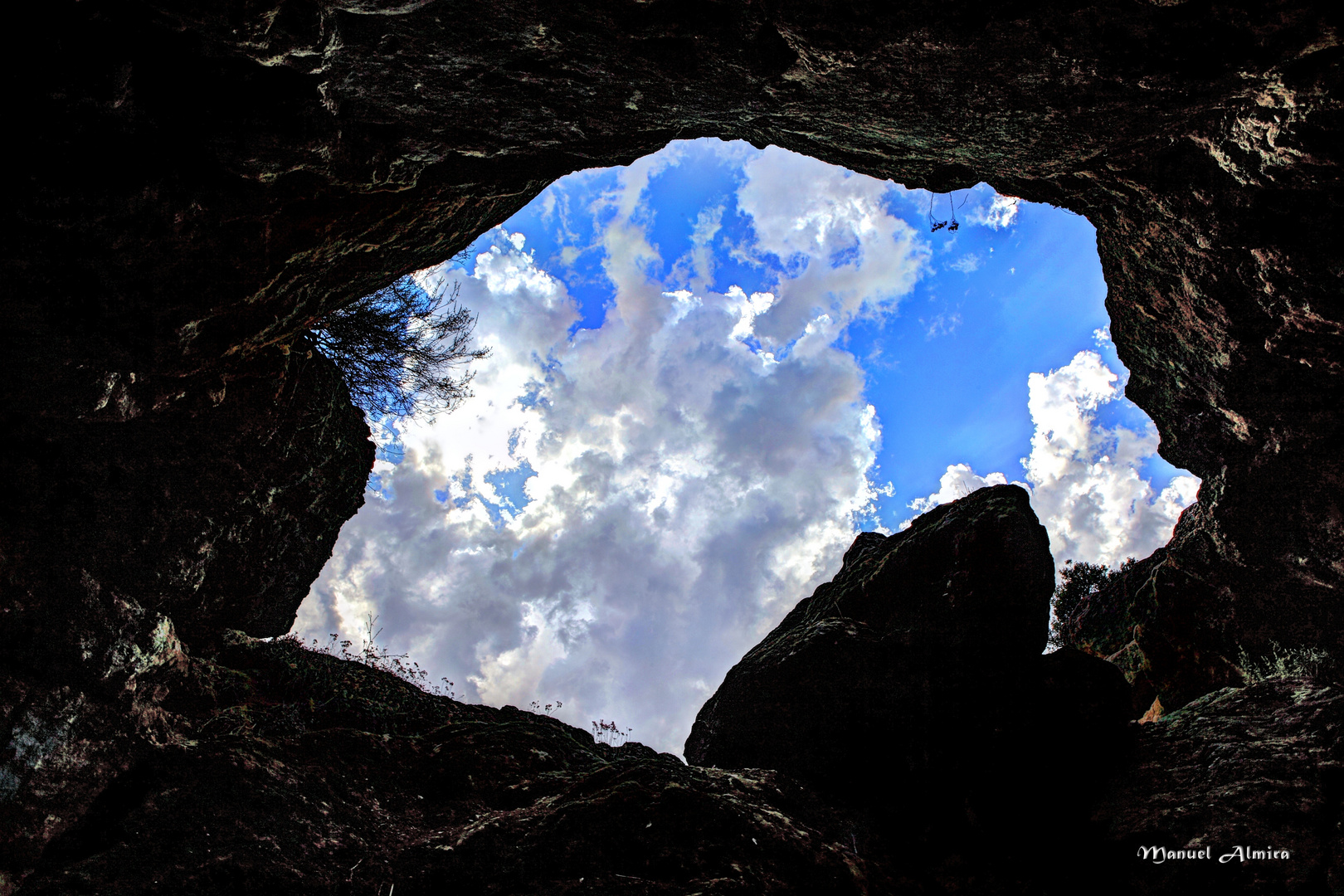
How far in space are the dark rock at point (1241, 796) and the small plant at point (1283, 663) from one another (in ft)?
4.20

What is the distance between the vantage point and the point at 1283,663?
873 centimetres

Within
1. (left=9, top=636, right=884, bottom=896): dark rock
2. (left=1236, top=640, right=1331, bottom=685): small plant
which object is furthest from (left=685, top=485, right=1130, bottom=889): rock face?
(left=1236, top=640, right=1331, bottom=685): small plant

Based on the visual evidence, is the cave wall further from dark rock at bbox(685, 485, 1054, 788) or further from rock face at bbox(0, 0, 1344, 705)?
dark rock at bbox(685, 485, 1054, 788)

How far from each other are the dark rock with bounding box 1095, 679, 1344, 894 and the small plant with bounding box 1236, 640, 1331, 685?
4.20 feet

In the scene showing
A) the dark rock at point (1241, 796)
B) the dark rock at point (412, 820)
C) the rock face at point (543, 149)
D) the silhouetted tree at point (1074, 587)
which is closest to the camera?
the rock face at point (543, 149)

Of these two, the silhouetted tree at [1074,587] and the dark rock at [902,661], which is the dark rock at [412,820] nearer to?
the dark rock at [902,661]

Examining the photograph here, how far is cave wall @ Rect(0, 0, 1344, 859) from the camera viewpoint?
4.47 m

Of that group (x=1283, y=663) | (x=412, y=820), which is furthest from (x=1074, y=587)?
(x=412, y=820)

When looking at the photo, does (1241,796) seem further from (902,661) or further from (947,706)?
(902,661)

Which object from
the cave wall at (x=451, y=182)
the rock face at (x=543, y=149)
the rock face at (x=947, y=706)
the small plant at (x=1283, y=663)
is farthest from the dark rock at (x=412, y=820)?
the small plant at (x=1283, y=663)

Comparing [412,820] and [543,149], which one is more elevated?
[543,149]

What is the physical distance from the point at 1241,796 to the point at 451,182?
437 inches

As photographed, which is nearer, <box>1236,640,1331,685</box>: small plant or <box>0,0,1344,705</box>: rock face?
<box>0,0,1344,705</box>: rock face

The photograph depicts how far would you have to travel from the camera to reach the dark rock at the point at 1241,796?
540cm
